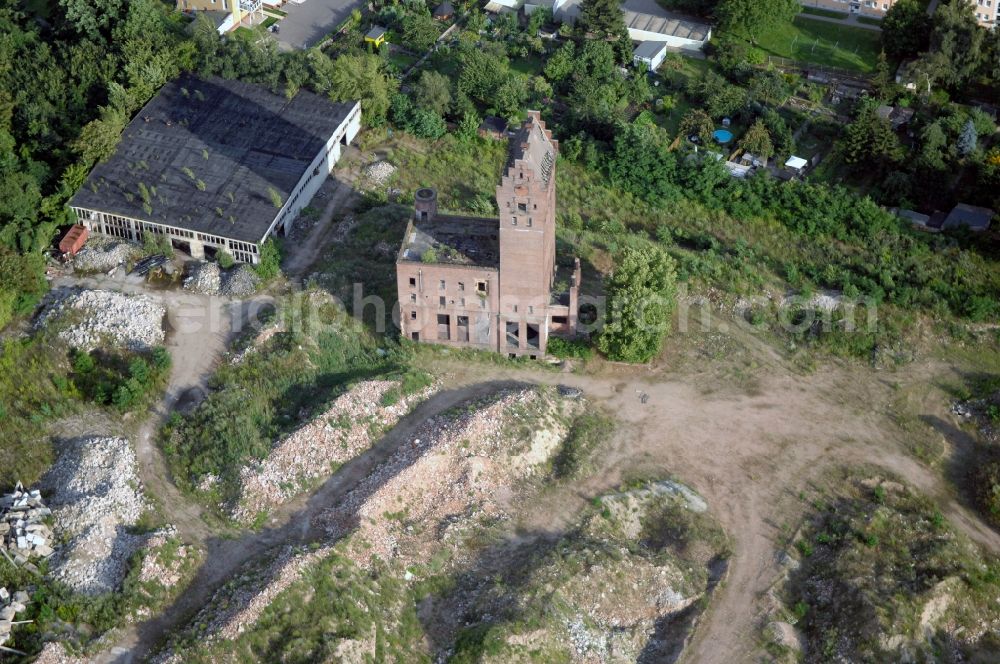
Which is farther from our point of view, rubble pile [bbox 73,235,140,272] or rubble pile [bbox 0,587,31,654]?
rubble pile [bbox 73,235,140,272]

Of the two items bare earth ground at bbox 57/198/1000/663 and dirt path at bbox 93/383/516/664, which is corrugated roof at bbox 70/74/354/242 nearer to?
bare earth ground at bbox 57/198/1000/663

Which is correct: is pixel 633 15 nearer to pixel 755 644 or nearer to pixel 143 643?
pixel 755 644

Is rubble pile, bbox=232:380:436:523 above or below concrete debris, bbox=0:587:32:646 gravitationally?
above

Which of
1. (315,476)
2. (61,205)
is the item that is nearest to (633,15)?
(61,205)

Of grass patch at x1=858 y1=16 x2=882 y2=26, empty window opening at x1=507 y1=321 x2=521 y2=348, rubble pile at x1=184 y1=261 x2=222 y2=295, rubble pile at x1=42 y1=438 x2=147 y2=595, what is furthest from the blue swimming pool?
rubble pile at x1=42 y1=438 x2=147 y2=595

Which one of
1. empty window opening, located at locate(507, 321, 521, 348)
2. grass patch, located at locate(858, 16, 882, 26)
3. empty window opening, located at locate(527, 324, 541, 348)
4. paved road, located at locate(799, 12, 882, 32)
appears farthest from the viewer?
grass patch, located at locate(858, 16, 882, 26)

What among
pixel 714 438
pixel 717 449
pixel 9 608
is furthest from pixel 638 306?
pixel 9 608
